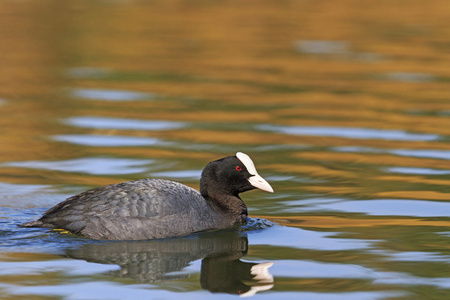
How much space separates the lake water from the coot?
0.14m

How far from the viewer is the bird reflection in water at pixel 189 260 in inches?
304

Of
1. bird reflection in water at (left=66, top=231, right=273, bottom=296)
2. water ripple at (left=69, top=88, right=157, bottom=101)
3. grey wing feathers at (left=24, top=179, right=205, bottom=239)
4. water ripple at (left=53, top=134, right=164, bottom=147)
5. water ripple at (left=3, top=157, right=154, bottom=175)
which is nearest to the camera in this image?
bird reflection in water at (left=66, top=231, right=273, bottom=296)

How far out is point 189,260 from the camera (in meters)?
8.41

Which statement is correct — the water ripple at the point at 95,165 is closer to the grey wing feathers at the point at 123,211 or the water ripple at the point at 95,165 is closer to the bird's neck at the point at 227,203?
the bird's neck at the point at 227,203

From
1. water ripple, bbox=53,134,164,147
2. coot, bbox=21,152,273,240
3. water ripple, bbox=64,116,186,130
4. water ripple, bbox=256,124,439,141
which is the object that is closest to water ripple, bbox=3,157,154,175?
water ripple, bbox=53,134,164,147

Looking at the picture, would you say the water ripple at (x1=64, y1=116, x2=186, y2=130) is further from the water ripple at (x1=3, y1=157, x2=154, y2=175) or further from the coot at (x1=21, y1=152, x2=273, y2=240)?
the coot at (x1=21, y1=152, x2=273, y2=240)

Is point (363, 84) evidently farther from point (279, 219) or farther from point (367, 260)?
point (367, 260)

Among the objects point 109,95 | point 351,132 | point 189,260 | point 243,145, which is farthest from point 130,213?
point 109,95

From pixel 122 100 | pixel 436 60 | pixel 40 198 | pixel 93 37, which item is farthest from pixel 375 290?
pixel 93 37

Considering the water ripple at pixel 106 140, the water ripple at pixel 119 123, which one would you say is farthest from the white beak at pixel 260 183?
the water ripple at pixel 119 123

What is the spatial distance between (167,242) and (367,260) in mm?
2078

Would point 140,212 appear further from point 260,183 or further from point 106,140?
point 106,140

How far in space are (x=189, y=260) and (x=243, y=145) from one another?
5842 mm

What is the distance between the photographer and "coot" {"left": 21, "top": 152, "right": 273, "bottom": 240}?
8.86 metres
